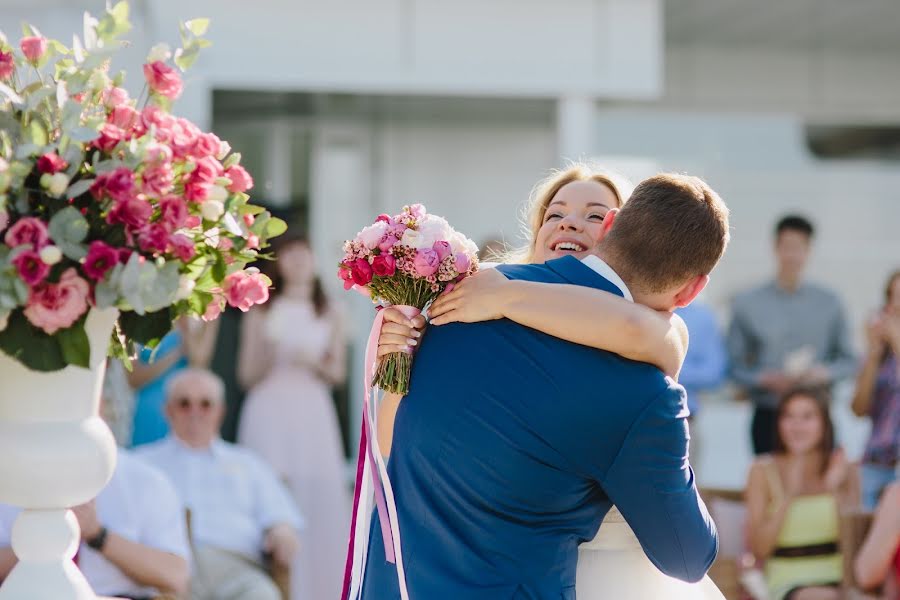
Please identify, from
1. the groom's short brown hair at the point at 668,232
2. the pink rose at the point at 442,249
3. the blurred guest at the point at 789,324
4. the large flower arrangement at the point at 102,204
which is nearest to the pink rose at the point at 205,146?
the large flower arrangement at the point at 102,204

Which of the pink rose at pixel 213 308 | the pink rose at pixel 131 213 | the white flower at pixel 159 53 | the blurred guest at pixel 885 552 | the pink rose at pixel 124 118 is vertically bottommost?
the blurred guest at pixel 885 552

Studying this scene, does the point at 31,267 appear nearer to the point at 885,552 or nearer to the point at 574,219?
the point at 574,219

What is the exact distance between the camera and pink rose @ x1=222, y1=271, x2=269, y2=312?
226cm

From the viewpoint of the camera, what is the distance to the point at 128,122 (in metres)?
2.18

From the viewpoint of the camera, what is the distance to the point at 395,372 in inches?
95.9

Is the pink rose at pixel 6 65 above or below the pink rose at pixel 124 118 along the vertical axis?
above

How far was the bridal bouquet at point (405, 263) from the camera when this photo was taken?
2.37 metres

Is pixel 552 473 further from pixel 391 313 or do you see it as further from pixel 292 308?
pixel 292 308

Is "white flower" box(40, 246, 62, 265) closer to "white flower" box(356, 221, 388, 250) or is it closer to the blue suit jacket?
"white flower" box(356, 221, 388, 250)

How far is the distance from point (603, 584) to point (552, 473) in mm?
352

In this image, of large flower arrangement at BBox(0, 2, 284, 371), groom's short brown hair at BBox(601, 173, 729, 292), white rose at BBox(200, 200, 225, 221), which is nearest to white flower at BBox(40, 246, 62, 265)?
large flower arrangement at BBox(0, 2, 284, 371)

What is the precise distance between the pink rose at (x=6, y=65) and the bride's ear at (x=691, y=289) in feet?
3.91

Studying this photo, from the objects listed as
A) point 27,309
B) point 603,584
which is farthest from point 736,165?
point 27,309

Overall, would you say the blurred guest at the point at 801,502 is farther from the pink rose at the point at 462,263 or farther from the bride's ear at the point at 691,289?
the pink rose at the point at 462,263
